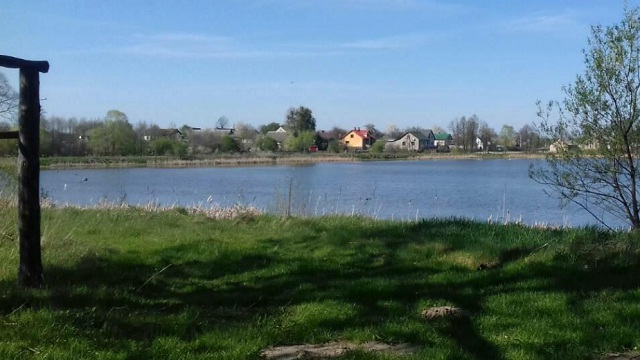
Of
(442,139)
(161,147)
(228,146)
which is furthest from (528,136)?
(442,139)

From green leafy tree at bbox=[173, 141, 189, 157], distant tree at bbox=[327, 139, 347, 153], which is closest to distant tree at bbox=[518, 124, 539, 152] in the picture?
green leafy tree at bbox=[173, 141, 189, 157]

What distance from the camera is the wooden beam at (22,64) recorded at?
6.56 metres

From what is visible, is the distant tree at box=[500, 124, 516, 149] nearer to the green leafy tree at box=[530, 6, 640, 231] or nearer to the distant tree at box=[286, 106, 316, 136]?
the distant tree at box=[286, 106, 316, 136]

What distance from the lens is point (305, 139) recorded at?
94938mm

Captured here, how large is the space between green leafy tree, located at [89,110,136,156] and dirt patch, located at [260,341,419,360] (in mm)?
59400

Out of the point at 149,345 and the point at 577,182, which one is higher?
the point at 577,182

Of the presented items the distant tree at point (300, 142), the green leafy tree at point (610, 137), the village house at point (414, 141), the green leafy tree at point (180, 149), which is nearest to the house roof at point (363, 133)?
the village house at point (414, 141)

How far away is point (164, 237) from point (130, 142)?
2365 inches

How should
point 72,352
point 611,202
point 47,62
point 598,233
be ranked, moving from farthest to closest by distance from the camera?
1. point 611,202
2. point 598,233
3. point 47,62
4. point 72,352

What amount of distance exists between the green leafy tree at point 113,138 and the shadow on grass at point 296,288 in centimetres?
5548

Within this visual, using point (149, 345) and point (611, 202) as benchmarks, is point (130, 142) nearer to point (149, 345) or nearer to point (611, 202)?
point (611, 202)

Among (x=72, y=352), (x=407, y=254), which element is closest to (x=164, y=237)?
(x=407, y=254)

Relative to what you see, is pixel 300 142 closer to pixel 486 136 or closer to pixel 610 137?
pixel 486 136

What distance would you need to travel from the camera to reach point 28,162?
680cm
